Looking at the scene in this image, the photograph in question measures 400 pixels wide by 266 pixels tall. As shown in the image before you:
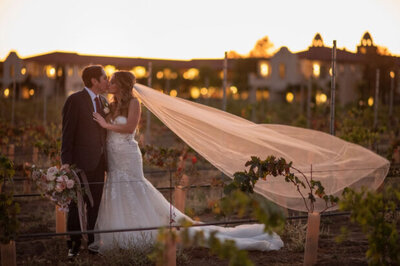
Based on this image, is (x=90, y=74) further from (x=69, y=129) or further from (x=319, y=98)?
(x=319, y=98)

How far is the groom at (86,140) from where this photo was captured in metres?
5.53

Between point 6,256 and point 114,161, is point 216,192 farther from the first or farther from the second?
point 6,256

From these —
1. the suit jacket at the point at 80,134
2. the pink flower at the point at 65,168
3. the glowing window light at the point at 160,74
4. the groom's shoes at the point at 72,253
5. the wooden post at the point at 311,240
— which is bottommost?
the groom's shoes at the point at 72,253

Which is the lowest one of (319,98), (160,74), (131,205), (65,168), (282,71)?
(131,205)

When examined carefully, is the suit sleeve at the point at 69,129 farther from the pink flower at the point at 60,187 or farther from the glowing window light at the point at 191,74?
the glowing window light at the point at 191,74

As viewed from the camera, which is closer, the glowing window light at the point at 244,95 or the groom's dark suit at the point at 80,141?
the groom's dark suit at the point at 80,141

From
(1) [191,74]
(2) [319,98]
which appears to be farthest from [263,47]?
(2) [319,98]

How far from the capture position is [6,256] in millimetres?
4367

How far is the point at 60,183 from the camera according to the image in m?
5.23

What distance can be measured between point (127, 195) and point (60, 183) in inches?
35.1

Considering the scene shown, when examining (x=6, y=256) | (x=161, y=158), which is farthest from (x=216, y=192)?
(x=6, y=256)

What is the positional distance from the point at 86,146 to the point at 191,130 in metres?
1.15

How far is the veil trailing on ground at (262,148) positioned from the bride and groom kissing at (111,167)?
382mm

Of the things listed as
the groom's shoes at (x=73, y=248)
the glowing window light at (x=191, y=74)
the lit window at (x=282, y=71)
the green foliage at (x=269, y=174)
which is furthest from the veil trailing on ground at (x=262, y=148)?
the glowing window light at (x=191, y=74)
